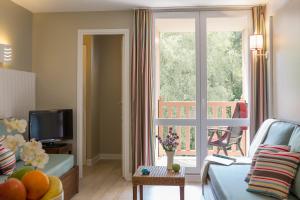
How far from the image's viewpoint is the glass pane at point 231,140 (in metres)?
4.24

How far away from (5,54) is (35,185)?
3.25 meters

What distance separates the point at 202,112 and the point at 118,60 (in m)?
2.32

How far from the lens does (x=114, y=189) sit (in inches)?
154

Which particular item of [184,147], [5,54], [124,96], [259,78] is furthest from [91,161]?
[259,78]

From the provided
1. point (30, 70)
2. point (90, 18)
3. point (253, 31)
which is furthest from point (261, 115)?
point (30, 70)

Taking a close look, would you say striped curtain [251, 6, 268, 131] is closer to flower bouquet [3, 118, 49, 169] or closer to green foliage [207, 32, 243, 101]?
green foliage [207, 32, 243, 101]

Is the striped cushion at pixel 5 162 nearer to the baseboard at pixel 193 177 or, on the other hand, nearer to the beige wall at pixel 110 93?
the baseboard at pixel 193 177

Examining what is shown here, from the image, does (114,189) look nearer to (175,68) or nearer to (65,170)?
(65,170)

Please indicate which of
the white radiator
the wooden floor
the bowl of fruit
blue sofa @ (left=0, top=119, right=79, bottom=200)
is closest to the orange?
the bowl of fruit

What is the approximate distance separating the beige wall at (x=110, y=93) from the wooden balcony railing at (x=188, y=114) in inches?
66.0

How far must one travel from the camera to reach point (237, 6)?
421cm

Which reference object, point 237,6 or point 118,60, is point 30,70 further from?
point 237,6

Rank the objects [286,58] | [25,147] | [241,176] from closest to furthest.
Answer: [25,147] < [241,176] < [286,58]

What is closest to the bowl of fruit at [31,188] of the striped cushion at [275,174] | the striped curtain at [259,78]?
the striped cushion at [275,174]
